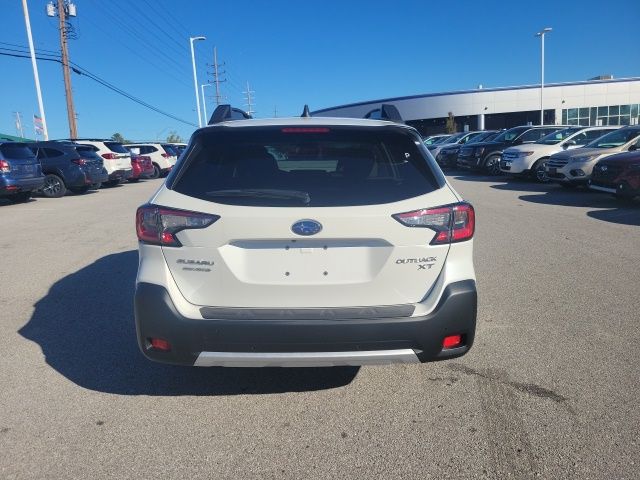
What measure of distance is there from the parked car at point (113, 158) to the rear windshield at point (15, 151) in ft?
14.1

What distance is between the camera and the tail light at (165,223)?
2773 mm

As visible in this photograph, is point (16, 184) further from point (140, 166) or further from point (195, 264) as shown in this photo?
point (195, 264)

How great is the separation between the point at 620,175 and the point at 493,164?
9.55 meters

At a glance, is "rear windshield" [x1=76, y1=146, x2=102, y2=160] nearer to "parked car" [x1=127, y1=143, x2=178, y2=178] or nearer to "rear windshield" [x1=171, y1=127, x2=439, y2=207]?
"parked car" [x1=127, y1=143, x2=178, y2=178]

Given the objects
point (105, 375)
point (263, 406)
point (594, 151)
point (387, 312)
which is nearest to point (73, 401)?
point (105, 375)

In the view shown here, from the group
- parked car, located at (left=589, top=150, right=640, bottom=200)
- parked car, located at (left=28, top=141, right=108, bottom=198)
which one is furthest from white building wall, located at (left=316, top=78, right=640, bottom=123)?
parked car, located at (left=589, top=150, right=640, bottom=200)

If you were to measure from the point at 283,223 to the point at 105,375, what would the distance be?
5.99 ft

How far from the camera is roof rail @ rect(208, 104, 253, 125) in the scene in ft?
12.2

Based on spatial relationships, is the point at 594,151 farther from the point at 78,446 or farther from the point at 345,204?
the point at 78,446

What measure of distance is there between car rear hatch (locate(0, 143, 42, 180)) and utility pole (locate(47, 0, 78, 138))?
51.5 feet

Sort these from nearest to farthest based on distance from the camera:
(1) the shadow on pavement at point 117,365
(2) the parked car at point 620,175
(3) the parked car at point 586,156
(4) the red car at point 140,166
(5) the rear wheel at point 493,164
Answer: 1. (1) the shadow on pavement at point 117,365
2. (2) the parked car at point 620,175
3. (3) the parked car at point 586,156
4. (5) the rear wheel at point 493,164
5. (4) the red car at point 140,166

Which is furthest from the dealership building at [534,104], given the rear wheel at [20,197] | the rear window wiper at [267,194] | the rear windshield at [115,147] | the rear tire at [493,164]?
the rear window wiper at [267,194]

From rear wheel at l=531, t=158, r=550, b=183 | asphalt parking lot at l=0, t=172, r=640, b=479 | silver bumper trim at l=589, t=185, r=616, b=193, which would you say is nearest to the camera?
asphalt parking lot at l=0, t=172, r=640, b=479

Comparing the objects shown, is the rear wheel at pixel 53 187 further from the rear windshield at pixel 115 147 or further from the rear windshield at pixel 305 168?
the rear windshield at pixel 305 168
